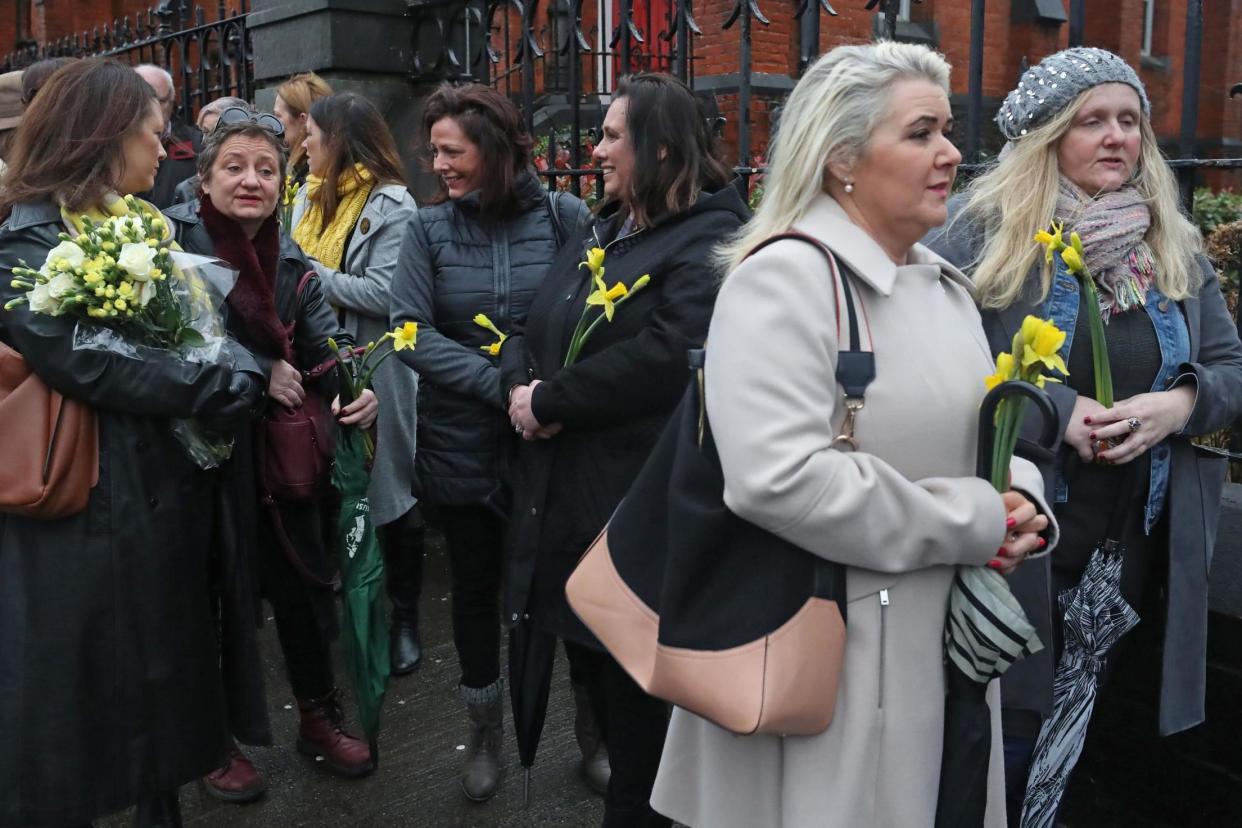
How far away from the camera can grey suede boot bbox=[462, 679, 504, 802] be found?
3.82 meters

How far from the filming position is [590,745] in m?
3.91

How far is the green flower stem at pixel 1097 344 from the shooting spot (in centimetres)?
261

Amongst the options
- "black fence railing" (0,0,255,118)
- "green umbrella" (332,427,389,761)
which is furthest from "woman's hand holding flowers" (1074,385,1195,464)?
"black fence railing" (0,0,255,118)

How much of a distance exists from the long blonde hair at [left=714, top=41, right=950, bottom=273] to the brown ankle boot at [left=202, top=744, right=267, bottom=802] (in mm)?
2583

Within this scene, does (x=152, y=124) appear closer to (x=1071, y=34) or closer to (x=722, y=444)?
(x=722, y=444)

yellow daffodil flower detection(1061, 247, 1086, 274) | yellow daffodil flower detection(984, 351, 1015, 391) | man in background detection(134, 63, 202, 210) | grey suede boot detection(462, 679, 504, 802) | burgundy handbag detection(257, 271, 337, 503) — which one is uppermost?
man in background detection(134, 63, 202, 210)

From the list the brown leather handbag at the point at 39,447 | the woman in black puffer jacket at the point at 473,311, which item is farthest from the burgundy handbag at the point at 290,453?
the brown leather handbag at the point at 39,447

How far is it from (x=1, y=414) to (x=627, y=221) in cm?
172

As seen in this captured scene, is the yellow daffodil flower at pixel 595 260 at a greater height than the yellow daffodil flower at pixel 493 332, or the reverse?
the yellow daffodil flower at pixel 595 260

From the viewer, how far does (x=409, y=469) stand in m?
5.06

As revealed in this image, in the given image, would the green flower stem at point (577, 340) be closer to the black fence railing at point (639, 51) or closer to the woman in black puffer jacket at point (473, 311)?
the woman in black puffer jacket at point (473, 311)

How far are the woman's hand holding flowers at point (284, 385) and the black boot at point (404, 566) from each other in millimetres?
1409

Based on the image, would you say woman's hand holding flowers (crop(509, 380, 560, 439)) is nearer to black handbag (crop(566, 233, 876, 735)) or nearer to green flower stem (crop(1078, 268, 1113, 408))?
black handbag (crop(566, 233, 876, 735))

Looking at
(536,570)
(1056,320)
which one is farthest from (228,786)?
(1056,320)
